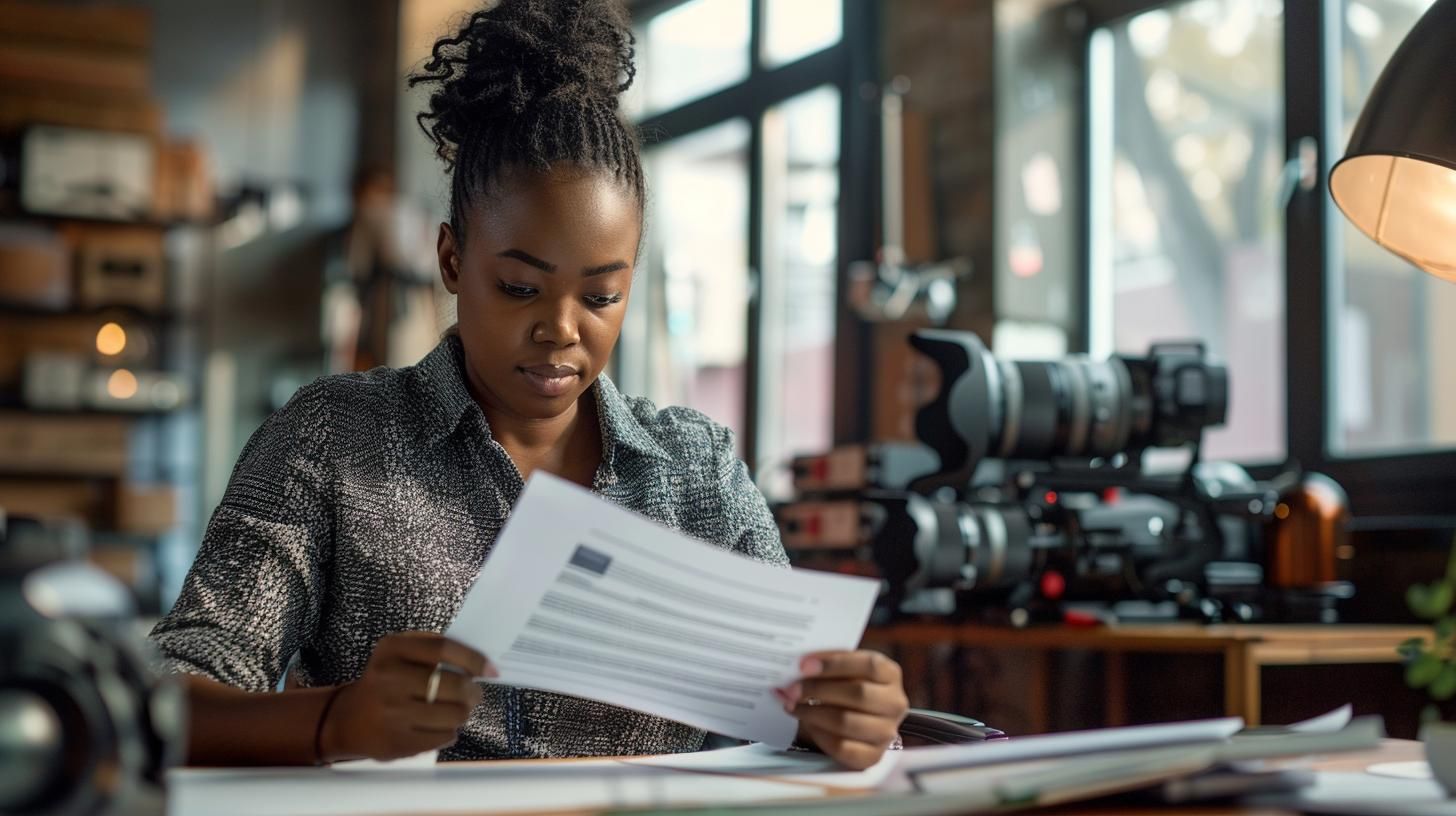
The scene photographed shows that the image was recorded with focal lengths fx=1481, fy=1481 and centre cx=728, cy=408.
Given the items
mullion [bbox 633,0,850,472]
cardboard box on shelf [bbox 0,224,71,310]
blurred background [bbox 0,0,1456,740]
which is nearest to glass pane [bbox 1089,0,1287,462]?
blurred background [bbox 0,0,1456,740]

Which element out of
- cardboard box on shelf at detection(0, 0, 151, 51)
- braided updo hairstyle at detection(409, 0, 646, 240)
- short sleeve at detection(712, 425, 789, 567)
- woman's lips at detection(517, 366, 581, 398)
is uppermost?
cardboard box on shelf at detection(0, 0, 151, 51)

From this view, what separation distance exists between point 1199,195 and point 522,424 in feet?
7.17

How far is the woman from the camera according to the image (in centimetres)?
105

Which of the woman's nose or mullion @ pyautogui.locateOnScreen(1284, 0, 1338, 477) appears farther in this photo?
mullion @ pyautogui.locateOnScreen(1284, 0, 1338, 477)

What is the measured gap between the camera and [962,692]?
95.4 inches

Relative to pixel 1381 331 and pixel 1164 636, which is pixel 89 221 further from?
pixel 1164 636

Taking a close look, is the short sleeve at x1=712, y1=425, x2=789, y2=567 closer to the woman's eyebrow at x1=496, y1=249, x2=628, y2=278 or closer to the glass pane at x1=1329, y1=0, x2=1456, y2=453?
the woman's eyebrow at x1=496, y1=249, x2=628, y2=278

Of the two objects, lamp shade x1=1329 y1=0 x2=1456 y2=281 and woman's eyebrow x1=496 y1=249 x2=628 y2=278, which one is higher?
lamp shade x1=1329 y1=0 x2=1456 y2=281

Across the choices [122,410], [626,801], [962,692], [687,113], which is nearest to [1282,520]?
[962,692]

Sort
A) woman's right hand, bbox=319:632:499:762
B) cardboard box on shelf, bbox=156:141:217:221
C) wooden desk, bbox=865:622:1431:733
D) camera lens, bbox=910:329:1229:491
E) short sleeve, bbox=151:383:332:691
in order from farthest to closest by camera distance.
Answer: cardboard box on shelf, bbox=156:141:217:221, camera lens, bbox=910:329:1229:491, wooden desk, bbox=865:622:1431:733, short sleeve, bbox=151:383:332:691, woman's right hand, bbox=319:632:499:762

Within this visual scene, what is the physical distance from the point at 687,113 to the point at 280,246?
235 centimetres

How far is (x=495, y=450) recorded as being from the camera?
4.05 ft

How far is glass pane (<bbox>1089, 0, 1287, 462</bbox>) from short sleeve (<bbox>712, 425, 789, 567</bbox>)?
1741 millimetres

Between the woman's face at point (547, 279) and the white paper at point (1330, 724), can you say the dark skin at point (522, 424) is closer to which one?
the woman's face at point (547, 279)
